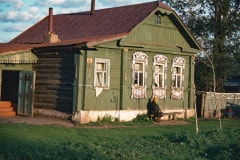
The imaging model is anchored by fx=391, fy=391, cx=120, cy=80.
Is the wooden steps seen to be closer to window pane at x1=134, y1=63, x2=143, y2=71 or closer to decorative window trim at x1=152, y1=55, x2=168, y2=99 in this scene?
window pane at x1=134, y1=63, x2=143, y2=71

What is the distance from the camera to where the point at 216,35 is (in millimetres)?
29391

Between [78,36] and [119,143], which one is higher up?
[78,36]

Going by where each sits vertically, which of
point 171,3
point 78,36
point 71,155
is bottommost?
point 71,155

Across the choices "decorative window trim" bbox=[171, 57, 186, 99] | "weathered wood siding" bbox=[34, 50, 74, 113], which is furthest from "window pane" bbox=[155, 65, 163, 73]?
"weathered wood siding" bbox=[34, 50, 74, 113]

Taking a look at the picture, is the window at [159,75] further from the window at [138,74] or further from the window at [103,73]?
the window at [103,73]

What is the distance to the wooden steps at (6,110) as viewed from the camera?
18.0 metres

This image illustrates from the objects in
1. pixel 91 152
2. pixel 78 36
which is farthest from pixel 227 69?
pixel 91 152

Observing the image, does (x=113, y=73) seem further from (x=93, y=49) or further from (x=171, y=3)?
(x=171, y=3)

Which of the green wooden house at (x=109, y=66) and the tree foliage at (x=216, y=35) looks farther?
the tree foliage at (x=216, y=35)

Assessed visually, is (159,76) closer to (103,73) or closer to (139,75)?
(139,75)

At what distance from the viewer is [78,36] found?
65.1 feet

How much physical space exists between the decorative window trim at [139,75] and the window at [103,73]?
1492mm

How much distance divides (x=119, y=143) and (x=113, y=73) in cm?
687

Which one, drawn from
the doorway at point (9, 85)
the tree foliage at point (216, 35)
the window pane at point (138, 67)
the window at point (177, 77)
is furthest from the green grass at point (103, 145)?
the tree foliage at point (216, 35)
